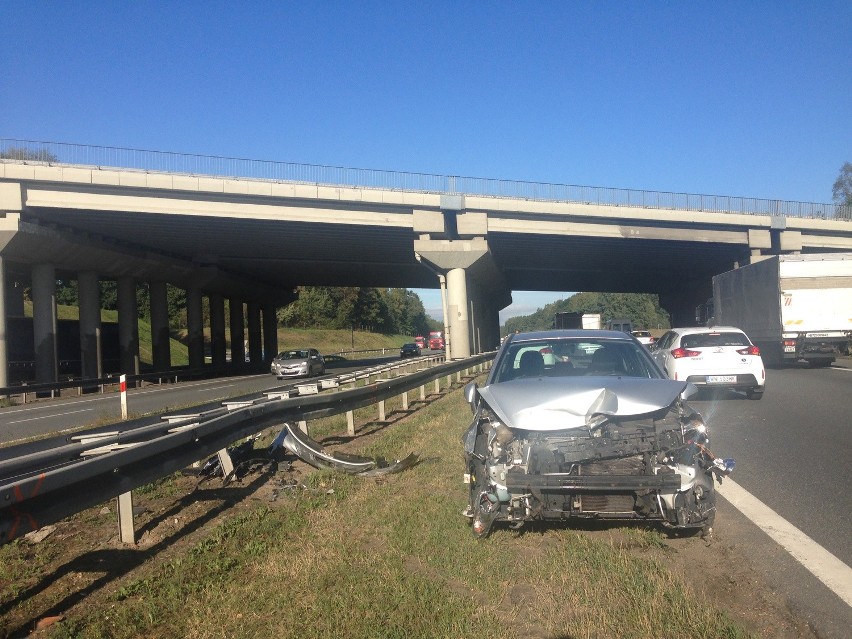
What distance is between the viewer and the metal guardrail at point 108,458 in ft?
14.2

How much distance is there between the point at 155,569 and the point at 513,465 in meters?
2.53

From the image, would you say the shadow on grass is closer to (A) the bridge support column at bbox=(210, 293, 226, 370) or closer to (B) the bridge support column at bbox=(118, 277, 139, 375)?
(B) the bridge support column at bbox=(118, 277, 139, 375)

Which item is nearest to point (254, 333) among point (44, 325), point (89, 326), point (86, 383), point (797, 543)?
point (89, 326)

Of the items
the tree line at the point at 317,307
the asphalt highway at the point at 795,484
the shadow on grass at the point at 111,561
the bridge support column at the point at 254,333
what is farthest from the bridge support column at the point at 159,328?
the tree line at the point at 317,307

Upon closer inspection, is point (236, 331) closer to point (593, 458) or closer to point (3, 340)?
point (3, 340)

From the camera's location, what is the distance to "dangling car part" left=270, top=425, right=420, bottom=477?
8516 millimetres

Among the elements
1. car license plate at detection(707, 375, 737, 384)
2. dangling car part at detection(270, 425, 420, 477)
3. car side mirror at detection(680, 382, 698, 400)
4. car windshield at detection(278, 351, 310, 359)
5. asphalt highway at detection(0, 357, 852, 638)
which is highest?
car side mirror at detection(680, 382, 698, 400)

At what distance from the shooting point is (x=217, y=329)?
5497 cm

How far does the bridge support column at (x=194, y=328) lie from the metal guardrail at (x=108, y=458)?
1608 inches

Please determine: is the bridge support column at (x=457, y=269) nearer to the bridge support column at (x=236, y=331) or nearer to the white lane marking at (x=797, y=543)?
the bridge support column at (x=236, y=331)

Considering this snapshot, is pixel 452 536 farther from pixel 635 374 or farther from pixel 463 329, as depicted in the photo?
pixel 463 329

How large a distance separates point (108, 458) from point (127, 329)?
39765mm

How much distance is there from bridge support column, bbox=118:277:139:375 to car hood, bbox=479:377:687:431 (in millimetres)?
39605

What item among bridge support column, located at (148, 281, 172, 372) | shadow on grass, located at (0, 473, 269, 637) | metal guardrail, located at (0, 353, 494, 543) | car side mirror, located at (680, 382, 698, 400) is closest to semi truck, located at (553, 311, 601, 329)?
bridge support column, located at (148, 281, 172, 372)
